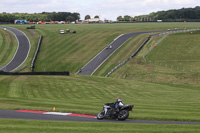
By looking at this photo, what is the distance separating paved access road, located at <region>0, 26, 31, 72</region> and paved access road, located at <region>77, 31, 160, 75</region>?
17.9 metres

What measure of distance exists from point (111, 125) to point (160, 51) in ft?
230

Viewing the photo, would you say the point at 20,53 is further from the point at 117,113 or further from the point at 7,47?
the point at 117,113

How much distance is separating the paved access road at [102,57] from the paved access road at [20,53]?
1787 centimetres

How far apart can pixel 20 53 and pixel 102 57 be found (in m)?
24.6

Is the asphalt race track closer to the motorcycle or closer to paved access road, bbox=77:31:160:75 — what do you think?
the motorcycle

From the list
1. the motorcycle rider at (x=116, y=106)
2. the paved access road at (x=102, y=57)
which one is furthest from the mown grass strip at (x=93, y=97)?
the paved access road at (x=102, y=57)

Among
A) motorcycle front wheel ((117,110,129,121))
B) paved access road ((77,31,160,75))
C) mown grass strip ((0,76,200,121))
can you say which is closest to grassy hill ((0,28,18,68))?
paved access road ((77,31,160,75))

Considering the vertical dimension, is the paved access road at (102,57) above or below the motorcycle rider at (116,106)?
below

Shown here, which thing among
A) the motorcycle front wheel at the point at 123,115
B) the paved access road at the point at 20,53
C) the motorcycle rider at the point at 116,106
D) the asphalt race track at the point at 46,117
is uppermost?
the motorcycle rider at the point at 116,106

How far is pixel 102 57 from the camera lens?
283 feet

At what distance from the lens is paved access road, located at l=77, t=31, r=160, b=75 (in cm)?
7572

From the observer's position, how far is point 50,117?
78.1 ft

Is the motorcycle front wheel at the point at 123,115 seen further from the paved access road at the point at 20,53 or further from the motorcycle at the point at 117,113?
the paved access road at the point at 20,53

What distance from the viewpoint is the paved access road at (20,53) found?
271 ft
